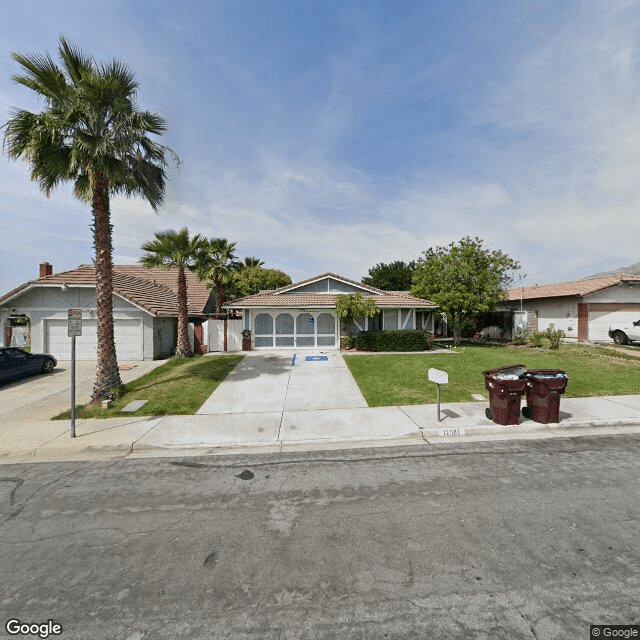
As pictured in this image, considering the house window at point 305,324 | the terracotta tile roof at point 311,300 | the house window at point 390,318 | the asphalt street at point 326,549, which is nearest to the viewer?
the asphalt street at point 326,549

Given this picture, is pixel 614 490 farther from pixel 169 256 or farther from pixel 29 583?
pixel 169 256

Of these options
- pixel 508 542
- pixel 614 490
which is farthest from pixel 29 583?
pixel 614 490

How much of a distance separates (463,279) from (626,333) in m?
10.7

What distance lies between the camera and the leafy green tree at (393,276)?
47250mm

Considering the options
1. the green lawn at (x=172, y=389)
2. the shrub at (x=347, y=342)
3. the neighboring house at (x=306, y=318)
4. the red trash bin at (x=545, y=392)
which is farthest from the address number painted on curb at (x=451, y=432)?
the neighboring house at (x=306, y=318)

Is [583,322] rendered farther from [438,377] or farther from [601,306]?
[438,377]

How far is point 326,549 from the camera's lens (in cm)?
333

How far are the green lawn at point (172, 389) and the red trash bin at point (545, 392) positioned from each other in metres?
8.41

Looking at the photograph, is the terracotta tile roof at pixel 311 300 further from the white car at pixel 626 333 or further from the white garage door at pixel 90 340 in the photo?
the white car at pixel 626 333

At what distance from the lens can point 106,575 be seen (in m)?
3.05

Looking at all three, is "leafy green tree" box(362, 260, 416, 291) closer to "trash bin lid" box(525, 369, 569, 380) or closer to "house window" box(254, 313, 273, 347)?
"house window" box(254, 313, 273, 347)

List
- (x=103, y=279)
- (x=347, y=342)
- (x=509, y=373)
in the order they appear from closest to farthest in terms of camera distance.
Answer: (x=509, y=373) → (x=103, y=279) → (x=347, y=342)

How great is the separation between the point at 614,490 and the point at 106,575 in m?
6.48

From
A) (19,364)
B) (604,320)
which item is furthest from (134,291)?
(604,320)
